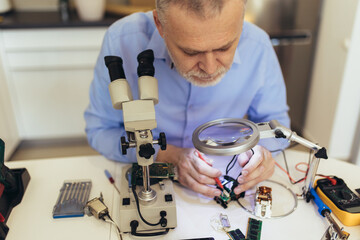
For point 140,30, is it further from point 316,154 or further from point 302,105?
point 302,105

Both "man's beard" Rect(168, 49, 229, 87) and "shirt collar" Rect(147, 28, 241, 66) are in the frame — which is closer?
"man's beard" Rect(168, 49, 229, 87)

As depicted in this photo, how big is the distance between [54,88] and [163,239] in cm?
208

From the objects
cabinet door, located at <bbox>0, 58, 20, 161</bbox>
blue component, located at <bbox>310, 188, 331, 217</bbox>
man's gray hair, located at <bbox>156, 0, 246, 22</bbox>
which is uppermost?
man's gray hair, located at <bbox>156, 0, 246, 22</bbox>

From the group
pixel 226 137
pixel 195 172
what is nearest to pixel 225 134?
pixel 226 137

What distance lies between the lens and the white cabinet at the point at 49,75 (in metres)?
2.46

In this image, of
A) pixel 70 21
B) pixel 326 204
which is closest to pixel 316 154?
pixel 326 204

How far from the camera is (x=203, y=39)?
931 mm

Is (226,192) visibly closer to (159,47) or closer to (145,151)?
(145,151)

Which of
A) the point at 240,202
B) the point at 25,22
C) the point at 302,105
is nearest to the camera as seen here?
the point at 240,202

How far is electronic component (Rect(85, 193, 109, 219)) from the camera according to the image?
3.21 feet

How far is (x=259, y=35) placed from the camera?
4.47ft

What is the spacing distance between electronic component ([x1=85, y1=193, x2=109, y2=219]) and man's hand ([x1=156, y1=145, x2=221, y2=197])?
0.79 feet

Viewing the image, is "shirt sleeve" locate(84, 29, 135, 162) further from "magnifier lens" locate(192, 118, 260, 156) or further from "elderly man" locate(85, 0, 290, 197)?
"magnifier lens" locate(192, 118, 260, 156)

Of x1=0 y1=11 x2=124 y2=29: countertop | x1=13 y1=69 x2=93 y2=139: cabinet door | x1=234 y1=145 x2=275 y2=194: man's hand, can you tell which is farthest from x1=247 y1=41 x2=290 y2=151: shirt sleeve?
x1=13 y1=69 x2=93 y2=139: cabinet door
